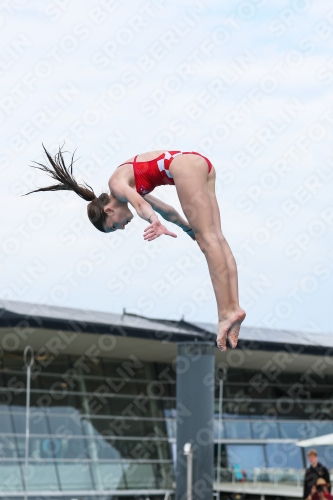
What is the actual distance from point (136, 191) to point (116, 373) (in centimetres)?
1635

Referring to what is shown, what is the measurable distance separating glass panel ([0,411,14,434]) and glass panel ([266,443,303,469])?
6.58 metres

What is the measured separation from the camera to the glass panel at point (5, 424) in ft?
62.1

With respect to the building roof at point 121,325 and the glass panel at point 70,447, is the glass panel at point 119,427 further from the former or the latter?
the building roof at point 121,325

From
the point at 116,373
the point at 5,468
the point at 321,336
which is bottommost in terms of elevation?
the point at 5,468

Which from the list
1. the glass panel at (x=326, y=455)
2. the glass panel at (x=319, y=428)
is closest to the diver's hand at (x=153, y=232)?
the glass panel at (x=326, y=455)

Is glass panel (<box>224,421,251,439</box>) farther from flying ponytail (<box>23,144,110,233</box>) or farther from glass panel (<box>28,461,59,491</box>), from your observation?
flying ponytail (<box>23,144,110,233</box>)

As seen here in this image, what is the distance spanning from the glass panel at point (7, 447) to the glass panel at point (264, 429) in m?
6.68

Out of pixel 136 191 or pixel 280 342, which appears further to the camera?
Result: pixel 280 342

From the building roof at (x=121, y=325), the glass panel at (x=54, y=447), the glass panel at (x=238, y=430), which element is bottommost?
the glass panel at (x=54, y=447)

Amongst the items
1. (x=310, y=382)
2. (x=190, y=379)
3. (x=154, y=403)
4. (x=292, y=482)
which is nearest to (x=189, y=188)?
(x=190, y=379)

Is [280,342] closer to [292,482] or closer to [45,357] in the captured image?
[292,482]

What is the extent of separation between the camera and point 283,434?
22.9 metres

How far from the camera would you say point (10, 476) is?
1842cm

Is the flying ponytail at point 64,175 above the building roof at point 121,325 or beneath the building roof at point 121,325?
beneath
